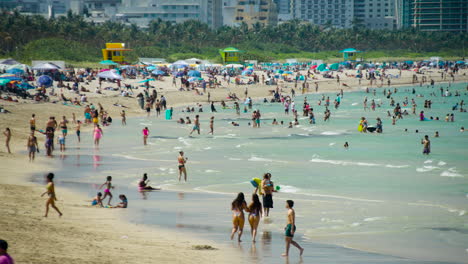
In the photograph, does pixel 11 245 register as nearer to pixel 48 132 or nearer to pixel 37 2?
pixel 48 132

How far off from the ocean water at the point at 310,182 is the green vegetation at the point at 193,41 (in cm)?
4555

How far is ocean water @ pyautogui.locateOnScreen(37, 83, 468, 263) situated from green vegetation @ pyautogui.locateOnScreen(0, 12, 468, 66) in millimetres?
45550

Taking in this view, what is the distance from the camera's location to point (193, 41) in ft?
403

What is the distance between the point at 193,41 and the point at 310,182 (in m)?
101

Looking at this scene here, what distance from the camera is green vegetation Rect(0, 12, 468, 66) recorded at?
84.7 metres

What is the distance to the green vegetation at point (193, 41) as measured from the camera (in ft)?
278

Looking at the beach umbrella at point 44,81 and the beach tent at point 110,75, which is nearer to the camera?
the beach umbrella at point 44,81

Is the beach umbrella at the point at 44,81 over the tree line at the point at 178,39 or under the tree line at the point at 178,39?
under

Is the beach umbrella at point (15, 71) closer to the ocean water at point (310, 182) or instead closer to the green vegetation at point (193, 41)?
the ocean water at point (310, 182)

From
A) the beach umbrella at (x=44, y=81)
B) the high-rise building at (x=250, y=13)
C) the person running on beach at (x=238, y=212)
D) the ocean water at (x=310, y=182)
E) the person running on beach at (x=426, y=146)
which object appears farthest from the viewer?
the high-rise building at (x=250, y=13)

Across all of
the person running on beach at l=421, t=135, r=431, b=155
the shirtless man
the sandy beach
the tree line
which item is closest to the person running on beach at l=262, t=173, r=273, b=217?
the sandy beach

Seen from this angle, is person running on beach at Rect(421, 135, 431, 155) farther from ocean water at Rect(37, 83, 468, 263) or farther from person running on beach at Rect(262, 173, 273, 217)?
person running on beach at Rect(262, 173, 273, 217)

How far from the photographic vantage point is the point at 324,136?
39.2m

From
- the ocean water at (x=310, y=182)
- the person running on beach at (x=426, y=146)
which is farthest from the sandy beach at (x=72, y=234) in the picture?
the person running on beach at (x=426, y=146)
